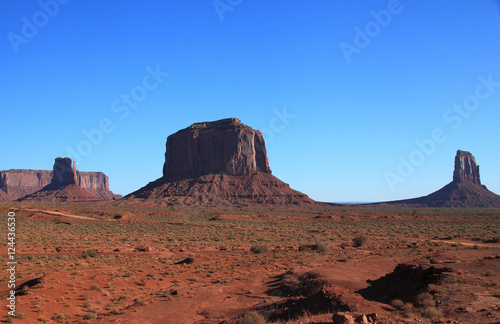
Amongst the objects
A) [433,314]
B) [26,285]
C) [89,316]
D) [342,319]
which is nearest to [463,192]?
[433,314]

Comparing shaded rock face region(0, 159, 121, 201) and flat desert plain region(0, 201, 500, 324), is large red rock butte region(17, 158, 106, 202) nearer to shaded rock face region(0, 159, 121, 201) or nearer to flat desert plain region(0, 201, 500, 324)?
shaded rock face region(0, 159, 121, 201)

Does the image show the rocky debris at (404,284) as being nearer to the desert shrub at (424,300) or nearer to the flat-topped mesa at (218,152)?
the desert shrub at (424,300)

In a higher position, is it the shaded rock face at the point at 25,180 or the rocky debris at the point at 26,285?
the shaded rock face at the point at 25,180

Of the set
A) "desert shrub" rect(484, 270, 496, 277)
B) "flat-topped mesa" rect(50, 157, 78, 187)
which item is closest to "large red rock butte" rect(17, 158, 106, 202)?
"flat-topped mesa" rect(50, 157, 78, 187)

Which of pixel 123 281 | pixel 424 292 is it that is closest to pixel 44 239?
pixel 123 281

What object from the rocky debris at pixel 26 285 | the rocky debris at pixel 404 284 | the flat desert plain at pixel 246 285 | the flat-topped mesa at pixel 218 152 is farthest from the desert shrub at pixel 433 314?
the flat-topped mesa at pixel 218 152

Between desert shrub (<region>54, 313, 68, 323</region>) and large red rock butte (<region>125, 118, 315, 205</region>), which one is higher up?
large red rock butte (<region>125, 118, 315, 205</region>)

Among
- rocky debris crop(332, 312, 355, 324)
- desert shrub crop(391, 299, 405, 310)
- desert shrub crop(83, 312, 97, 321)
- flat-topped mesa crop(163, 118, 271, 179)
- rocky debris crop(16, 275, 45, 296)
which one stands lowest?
desert shrub crop(83, 312, 97, 321)
